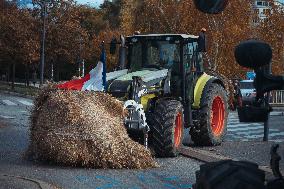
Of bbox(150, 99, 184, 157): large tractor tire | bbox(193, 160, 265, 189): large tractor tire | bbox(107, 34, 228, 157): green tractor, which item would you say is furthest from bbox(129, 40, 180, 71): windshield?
bbox(193, 160, 265, 189): large tractor tire

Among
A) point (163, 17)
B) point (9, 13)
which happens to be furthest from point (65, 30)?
point (163, 17)

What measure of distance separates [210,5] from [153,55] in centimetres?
1253

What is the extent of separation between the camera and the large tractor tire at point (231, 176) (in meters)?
2.69

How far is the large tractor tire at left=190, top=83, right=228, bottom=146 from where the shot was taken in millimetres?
15617

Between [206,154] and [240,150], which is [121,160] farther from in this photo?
[240,150]

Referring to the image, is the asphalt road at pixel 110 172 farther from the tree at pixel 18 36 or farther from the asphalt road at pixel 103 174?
the tree at pixel 18 36

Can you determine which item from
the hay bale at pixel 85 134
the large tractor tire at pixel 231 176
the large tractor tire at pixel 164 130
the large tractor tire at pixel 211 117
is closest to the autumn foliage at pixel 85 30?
the large tractor tire at pixel 211 117

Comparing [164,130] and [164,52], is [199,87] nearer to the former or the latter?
[164,52]

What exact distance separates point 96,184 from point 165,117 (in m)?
3.59

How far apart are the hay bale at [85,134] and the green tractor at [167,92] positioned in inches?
31.4

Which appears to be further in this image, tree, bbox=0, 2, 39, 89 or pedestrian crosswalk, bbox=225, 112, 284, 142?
tree, bbox=0, 2, 39, 89

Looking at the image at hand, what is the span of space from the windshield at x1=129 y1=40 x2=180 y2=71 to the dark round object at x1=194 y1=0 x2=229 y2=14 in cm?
1205

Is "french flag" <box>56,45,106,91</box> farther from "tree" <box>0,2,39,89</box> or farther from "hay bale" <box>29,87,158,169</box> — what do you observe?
"tree" <box>0,2,39,89</box>

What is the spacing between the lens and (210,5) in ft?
9.85
